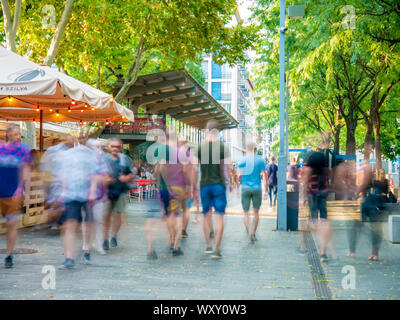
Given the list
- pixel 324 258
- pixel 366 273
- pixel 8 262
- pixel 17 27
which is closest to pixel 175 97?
pixel 17 27

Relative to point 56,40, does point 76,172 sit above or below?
below

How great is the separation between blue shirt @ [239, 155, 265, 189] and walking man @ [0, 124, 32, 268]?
13.0ft

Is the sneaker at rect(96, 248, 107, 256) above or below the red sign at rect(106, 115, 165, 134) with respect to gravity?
below

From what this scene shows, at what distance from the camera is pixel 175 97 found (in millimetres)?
28781

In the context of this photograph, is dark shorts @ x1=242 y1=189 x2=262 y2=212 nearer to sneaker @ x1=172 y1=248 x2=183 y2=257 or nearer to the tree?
sneaker @ x1=172 y1=248 x2=183 y2=257

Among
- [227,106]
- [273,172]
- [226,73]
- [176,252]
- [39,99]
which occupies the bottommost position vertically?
[176,252]

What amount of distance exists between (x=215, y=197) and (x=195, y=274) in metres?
1.60

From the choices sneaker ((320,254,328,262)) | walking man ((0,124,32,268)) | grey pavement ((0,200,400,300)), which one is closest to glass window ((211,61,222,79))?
grey pavement ((0,200,400,300))

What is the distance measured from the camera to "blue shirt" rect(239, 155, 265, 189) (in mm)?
9430

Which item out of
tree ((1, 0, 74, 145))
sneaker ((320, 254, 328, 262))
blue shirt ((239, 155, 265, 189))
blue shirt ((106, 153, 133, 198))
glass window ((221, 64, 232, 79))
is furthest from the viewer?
glass window ((221, 64, 232, 79))

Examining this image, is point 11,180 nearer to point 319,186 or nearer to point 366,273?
point 319,186

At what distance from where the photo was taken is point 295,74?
44.7 feet

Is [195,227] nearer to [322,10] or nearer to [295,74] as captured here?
[295,74]
